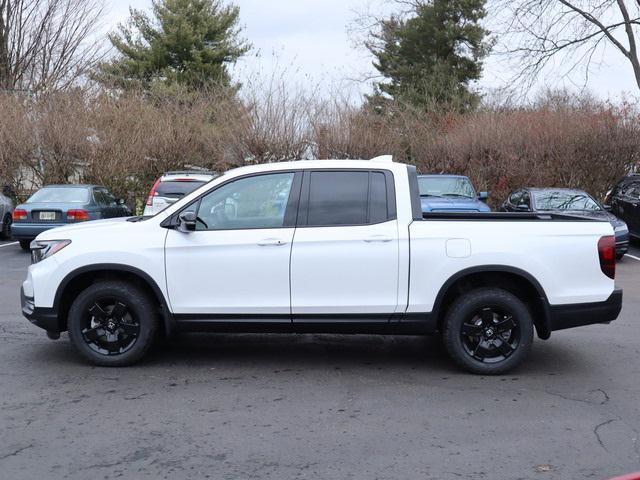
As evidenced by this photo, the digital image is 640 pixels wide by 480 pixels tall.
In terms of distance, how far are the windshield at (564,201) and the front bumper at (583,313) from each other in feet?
32.0

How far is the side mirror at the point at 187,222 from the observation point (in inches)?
239

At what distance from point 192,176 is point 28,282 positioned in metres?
9.17

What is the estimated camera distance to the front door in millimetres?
6105

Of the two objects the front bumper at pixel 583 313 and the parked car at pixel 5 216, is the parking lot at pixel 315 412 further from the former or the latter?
the parked car at pixel 5 216

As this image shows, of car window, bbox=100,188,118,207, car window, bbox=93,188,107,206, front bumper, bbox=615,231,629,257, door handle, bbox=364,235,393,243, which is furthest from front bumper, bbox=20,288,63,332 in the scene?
front bumper, bbox=615,231,629,257

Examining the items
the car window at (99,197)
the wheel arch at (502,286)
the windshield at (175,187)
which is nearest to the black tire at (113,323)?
the wheel arch at (502,286)

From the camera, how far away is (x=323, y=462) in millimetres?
4379

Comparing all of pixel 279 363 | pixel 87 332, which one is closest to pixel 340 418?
pixel 279 363

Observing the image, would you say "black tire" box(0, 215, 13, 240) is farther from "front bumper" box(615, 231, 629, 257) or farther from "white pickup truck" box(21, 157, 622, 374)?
"front bumper" box(615, 231, 629, 257)

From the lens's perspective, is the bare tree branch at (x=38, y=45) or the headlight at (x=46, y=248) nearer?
the headlight at (x=46, y=248)

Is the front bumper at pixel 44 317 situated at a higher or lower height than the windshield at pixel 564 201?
lower

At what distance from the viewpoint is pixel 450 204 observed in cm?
1455

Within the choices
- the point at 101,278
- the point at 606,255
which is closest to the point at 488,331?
the point at 606,255

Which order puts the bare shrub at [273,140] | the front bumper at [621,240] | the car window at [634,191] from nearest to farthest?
the front bumper at [621,240] → the car window at [634,191] → the bare shrub at [273,140]
